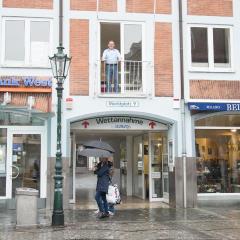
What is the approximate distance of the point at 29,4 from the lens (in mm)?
17188

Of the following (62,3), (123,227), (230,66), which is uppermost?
(62,3)

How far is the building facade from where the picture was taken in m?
16.9

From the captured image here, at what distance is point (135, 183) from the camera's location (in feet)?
69.4

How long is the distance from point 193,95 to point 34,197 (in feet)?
23.6

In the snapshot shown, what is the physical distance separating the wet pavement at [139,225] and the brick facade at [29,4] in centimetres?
678

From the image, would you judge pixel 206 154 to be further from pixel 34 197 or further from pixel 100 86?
pixel 34 197

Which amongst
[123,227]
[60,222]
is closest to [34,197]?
[60,222]

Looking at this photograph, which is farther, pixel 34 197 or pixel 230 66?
pixel 230 66

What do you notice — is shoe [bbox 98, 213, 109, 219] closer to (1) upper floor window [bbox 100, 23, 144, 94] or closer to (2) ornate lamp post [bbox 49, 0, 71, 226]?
(2) ornate lamp post [bbox 49, 0, 71, 226]

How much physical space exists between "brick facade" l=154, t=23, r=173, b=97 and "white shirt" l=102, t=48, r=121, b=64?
4.47ft

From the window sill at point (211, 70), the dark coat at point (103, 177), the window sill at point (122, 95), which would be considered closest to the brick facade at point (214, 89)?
the window sill at point (211, 70)

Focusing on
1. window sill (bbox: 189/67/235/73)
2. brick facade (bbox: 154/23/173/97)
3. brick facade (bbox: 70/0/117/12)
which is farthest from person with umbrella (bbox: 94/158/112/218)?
brick facade (bbox: 70/0/117/12)

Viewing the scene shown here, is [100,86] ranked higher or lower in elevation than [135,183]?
higher

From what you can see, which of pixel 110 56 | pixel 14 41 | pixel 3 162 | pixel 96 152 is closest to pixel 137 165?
Result: pixel 110 56
